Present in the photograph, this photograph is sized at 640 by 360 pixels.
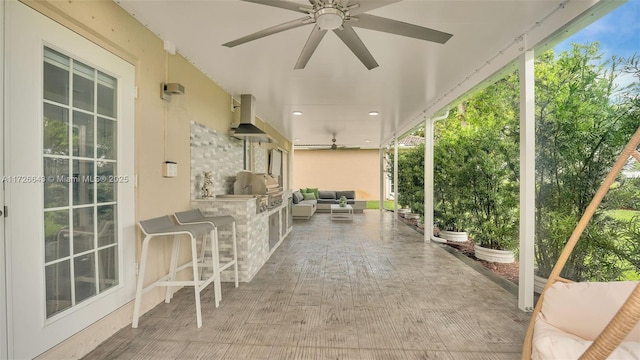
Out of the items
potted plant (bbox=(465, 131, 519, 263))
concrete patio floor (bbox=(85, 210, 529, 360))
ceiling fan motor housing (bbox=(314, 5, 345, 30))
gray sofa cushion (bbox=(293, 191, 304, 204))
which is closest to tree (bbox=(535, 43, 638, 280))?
concrete patio floor (bbox=(85, 210, 529, 360))

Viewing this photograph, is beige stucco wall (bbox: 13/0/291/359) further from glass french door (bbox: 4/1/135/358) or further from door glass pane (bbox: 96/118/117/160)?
door glass pane (bbox: 96/118/117/160)

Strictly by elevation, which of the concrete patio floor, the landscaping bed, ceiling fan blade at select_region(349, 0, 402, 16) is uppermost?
ceiling fan blade at select_region(349, 0, 402, 16)

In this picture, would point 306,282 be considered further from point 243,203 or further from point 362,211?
point 362,211

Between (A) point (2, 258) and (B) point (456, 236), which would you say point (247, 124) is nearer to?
(A) point (2, 258)

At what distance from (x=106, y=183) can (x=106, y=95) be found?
633mm

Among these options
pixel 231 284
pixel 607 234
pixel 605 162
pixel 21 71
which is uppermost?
pixel 21 71

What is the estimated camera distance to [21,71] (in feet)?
4.76

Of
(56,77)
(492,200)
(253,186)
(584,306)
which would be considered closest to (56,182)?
(56,77)

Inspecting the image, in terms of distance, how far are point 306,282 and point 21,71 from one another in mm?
2669

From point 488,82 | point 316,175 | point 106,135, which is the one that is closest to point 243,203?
point 106,135

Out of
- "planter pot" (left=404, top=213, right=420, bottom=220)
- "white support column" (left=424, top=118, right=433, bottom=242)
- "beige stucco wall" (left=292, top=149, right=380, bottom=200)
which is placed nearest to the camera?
"white support column" (left=424, top=118, right=433, bottom=242)

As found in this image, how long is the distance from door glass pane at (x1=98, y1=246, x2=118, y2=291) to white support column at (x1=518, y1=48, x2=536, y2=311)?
328 centimetres

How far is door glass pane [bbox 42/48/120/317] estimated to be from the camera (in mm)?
1622

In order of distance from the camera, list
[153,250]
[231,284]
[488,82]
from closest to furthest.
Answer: [153,250]
[231,284]
[488,82]
